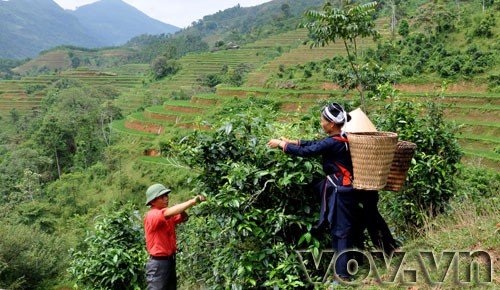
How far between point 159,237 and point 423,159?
2.95 m

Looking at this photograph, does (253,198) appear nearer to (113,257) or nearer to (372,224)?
(372,224)

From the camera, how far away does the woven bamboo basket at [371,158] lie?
2.85 m

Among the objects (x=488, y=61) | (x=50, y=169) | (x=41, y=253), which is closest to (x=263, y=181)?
(x=41, y=253)

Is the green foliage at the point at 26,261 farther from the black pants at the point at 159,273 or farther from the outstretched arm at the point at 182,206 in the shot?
the outstretched arm at the point at 182,206

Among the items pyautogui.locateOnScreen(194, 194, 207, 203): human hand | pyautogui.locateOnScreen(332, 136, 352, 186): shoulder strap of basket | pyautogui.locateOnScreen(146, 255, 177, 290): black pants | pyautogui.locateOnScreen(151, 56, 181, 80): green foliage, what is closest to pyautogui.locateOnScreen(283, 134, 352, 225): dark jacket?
pyautogui.locateOnScreen(332, 136, 352, 186): shoulder strap of basket

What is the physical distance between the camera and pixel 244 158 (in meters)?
3.38

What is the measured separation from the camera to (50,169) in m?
33.1

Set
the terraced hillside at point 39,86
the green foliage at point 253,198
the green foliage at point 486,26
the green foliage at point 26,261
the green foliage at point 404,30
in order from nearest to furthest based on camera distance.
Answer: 1. the green foliage at point 253,198
2. the green foliage at point 26,261
3. the green foliage at point 486,26
4. the green foliage at point 404,30
5. the terraced hillside at point 39,86

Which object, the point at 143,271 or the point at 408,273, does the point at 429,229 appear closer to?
the point at 408,273

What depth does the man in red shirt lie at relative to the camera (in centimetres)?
336

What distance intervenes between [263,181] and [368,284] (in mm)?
1176

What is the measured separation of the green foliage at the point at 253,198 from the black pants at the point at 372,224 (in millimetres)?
385

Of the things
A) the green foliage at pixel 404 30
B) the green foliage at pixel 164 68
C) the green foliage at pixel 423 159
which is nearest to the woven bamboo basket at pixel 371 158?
the green foliage at pixel 423 159

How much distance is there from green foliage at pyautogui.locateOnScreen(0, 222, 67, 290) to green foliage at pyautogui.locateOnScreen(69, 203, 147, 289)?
395 inches
